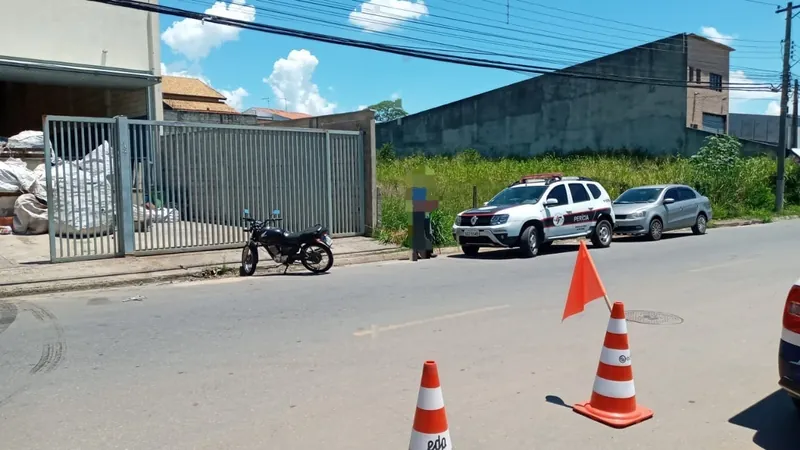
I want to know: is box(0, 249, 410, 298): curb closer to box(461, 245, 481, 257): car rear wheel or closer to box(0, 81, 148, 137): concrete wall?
box(461, 245, 481, 257): car rear wheel

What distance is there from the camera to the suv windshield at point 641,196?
61.2ft

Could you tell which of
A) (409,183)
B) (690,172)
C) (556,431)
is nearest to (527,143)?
(690,172)

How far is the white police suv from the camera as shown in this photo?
13.5 meters

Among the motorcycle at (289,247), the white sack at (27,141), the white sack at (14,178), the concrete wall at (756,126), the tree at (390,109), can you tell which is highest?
the tree at (390,109)

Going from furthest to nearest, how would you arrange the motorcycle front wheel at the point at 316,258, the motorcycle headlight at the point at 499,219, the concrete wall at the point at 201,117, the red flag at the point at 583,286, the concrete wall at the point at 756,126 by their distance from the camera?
1. the concrete wall at the point at 756,126
2. the concrete wall at the point at 201,117
3. the motorcycle headlight at the point at 499,219
4. the motorcycle front wheel at the point at 316,258
5. the red flag at the point at 583,286

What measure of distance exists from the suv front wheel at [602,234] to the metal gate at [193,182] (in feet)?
19.2

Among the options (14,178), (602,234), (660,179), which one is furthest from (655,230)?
(14,178)

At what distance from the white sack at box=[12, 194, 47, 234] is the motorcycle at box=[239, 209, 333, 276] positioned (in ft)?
19.8

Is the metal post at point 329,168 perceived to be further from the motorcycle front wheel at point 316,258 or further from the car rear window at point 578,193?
the car rear window at point 578,193

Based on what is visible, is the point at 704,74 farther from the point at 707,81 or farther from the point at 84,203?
the point at 84,203

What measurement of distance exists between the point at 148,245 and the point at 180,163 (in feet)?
5.85

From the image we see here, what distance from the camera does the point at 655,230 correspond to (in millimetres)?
17891

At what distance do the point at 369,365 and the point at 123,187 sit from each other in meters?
8.20

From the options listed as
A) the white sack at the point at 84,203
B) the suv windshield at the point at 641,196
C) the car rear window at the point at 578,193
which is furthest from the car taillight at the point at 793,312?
the suv windshield at the point at 641,196
